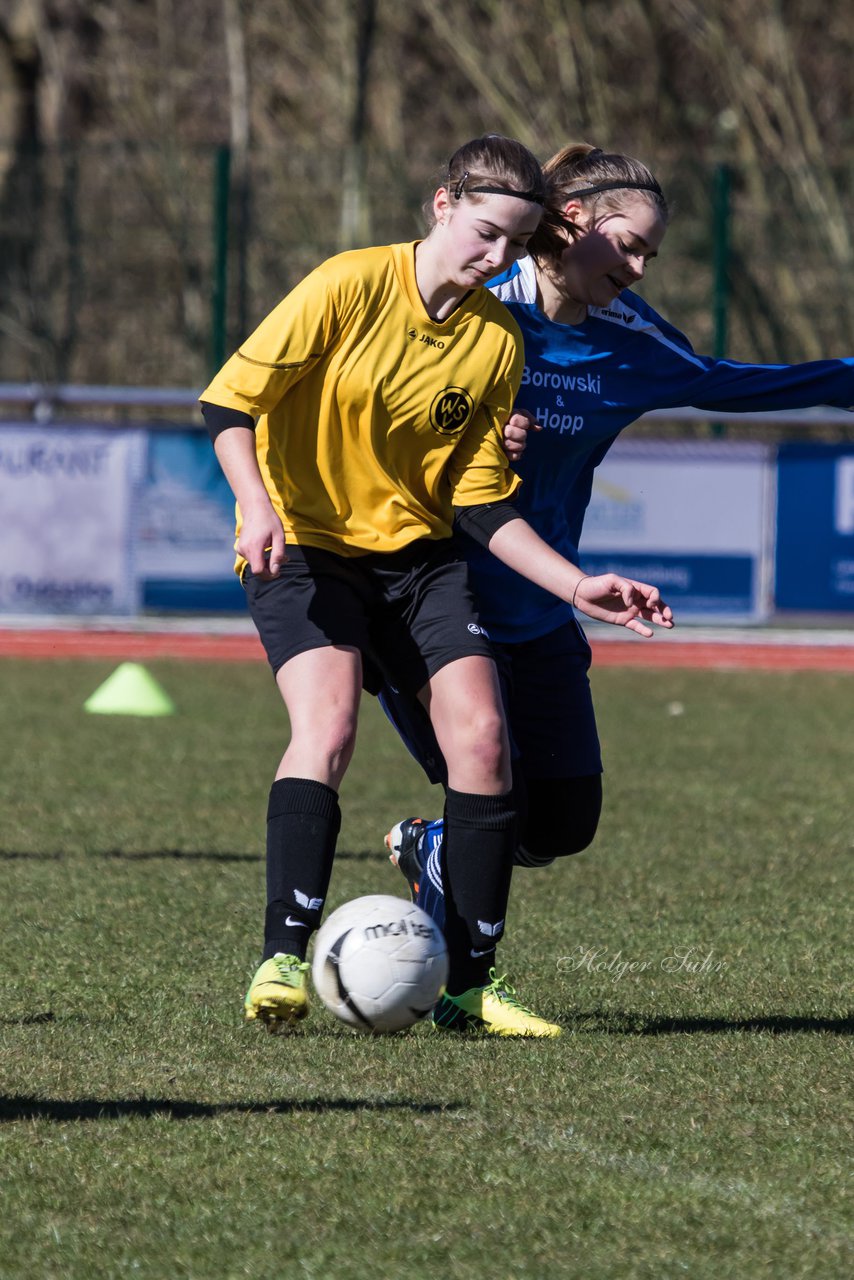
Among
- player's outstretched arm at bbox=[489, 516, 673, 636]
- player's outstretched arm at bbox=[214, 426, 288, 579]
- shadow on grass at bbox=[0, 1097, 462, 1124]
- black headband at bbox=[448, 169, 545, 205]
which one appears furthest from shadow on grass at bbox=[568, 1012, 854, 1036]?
black headband at bbox=[448, 169, 545, 205]

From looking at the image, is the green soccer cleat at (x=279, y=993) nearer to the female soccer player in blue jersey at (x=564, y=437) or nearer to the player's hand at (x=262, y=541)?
the female soccer player in blue jersey at (x=564, y=437)

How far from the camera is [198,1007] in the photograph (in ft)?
14.6

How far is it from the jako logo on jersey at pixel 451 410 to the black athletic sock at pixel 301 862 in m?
0.83

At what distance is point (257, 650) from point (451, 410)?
32.8 ft

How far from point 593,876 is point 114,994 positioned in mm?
2276

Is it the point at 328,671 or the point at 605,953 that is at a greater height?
the point at 328,671

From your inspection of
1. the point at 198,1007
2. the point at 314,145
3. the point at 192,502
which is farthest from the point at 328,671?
the point at 314,145

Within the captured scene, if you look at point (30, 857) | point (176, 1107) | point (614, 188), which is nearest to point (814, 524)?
point (30, 857)

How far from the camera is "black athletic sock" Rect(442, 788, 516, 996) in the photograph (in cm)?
429

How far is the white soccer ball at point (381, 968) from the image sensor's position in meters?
4.09

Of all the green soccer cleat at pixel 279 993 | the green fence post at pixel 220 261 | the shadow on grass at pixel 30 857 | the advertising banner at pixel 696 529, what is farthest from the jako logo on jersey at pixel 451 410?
the green fence post at pixel 220 261

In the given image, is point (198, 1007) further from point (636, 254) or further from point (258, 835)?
point (258, 835)

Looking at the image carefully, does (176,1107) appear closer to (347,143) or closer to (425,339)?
(425,339)

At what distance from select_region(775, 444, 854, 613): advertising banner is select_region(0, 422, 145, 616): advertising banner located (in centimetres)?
469
